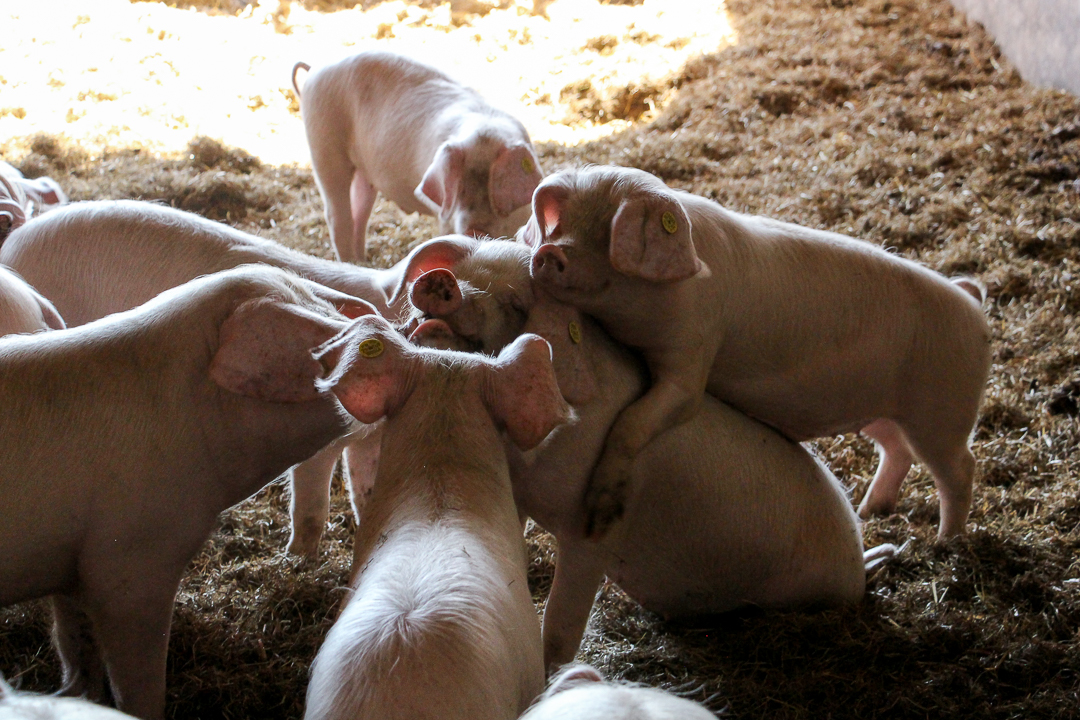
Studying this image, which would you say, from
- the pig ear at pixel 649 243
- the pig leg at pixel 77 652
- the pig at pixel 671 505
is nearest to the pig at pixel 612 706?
the pig at pixel 671 505

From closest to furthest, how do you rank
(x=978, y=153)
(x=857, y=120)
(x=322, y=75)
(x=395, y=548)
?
(x=395, y=548) → (x=322, y=75) → (x=978, y=153) → (x=857, y=120)

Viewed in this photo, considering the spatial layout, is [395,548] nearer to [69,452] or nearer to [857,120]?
[69,452]

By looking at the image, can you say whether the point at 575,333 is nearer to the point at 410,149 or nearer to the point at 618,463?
the point at 618,463

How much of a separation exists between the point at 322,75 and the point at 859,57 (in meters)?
4.63

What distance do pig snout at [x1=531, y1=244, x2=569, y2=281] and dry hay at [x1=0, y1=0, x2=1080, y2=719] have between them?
47.6 inches

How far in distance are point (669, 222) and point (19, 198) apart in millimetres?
3575

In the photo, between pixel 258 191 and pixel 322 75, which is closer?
pixel 322 75

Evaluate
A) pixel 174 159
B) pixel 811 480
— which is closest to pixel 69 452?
pixel 811 480

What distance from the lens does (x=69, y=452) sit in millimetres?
2625

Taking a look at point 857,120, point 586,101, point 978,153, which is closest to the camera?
point 978,153

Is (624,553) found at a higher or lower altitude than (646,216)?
lower

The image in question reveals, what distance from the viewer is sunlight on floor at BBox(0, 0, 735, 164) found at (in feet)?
26.1

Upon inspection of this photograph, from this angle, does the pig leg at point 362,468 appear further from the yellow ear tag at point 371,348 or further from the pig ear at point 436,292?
the yellow ear tag at point 371,348

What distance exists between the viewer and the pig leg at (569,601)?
3.18m
